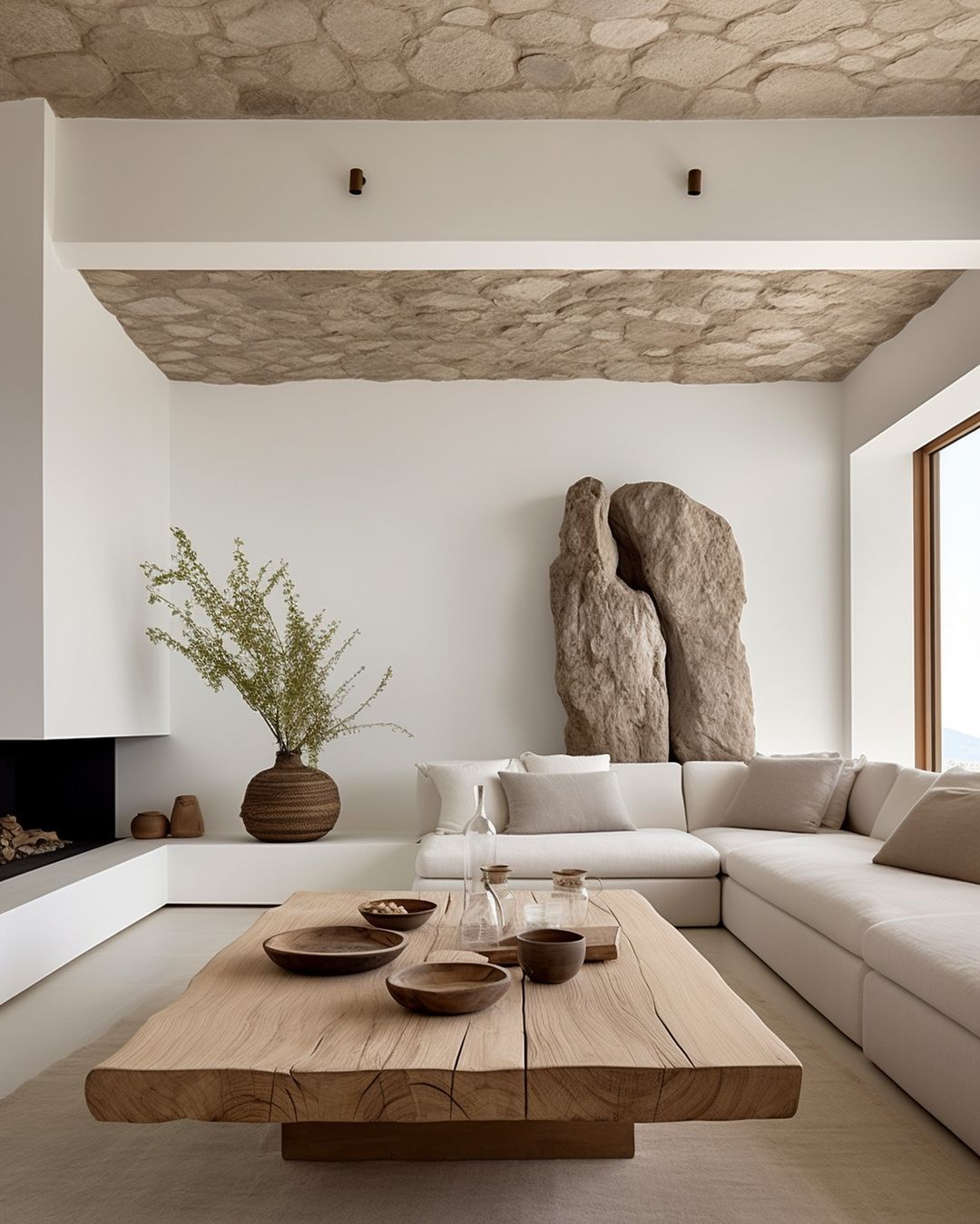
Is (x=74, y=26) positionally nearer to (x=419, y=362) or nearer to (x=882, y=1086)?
(x=419, y=362)

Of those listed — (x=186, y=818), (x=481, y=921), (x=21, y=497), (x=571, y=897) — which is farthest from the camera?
(x=186, y=818)

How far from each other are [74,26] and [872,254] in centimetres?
293

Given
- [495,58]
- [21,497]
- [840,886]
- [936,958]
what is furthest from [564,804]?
[495,58]

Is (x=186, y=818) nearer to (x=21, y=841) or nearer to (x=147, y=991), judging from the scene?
(x=21, y=841)

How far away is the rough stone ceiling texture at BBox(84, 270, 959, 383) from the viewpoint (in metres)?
4.97

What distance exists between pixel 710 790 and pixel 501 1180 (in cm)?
342

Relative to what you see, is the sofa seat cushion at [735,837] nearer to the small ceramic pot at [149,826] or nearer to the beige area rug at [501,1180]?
the beige area rug at [501,1180]

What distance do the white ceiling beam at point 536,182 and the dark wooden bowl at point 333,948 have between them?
2579mm

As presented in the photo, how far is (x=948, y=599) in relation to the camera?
233 inches

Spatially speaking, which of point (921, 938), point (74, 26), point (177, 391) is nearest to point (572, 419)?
point (177, 391)

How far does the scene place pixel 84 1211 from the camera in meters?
2.16

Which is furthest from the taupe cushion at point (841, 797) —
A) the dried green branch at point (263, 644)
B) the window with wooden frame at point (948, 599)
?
the dried green branch at point (263, 644)

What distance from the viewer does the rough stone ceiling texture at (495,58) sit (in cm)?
346

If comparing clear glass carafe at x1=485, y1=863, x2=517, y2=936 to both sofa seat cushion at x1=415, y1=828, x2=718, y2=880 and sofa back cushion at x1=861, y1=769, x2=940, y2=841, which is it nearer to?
sofa seat cushion at x1=415, y1=828, x2=718, y2=880
